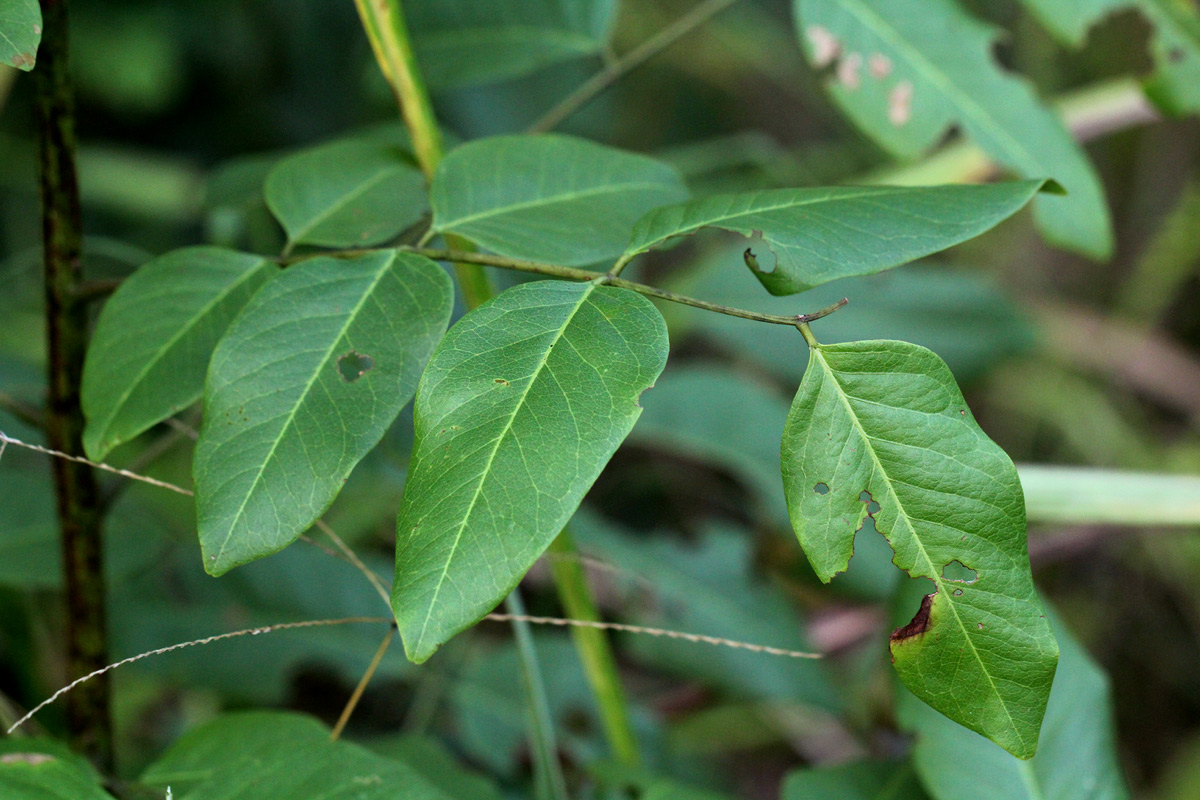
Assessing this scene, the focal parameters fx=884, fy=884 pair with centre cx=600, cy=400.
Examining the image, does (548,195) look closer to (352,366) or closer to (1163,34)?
(352,366)

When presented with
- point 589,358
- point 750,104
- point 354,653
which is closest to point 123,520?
point 354,653

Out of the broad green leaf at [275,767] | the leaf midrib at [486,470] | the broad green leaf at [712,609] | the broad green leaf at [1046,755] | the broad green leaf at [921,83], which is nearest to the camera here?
the leaf midrib at [486,470]

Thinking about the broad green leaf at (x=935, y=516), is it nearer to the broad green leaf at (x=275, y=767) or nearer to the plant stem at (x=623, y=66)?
the broad green leaf at (x=275, y=767)

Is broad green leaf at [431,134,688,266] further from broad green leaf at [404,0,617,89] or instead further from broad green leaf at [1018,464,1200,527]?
broad green leaf at [1018,464,1200,527]

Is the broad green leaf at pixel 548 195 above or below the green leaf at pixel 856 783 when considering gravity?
above

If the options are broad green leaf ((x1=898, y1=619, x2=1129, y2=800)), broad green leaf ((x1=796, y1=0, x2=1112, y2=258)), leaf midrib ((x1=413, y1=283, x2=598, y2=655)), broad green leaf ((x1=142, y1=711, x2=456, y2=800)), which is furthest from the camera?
broad green leaf ((x1=796, y1=0, x2=1112, y2=258))

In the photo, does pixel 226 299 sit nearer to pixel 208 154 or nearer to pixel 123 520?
pixel 123 520

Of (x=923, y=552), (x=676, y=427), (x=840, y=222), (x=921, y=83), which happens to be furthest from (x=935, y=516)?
(x=676, y=427)

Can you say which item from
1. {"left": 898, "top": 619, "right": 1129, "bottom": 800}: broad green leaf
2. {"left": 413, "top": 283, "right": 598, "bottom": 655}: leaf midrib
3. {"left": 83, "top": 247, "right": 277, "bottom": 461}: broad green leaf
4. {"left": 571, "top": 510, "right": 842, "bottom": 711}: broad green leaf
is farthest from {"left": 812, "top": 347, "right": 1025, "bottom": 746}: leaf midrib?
{"left": 571, "top": 510, "right": 842, "bottom": 711}: broad green leaf

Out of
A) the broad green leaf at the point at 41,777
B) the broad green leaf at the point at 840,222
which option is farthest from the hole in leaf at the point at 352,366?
the broad green leaf at the point at 41,777
